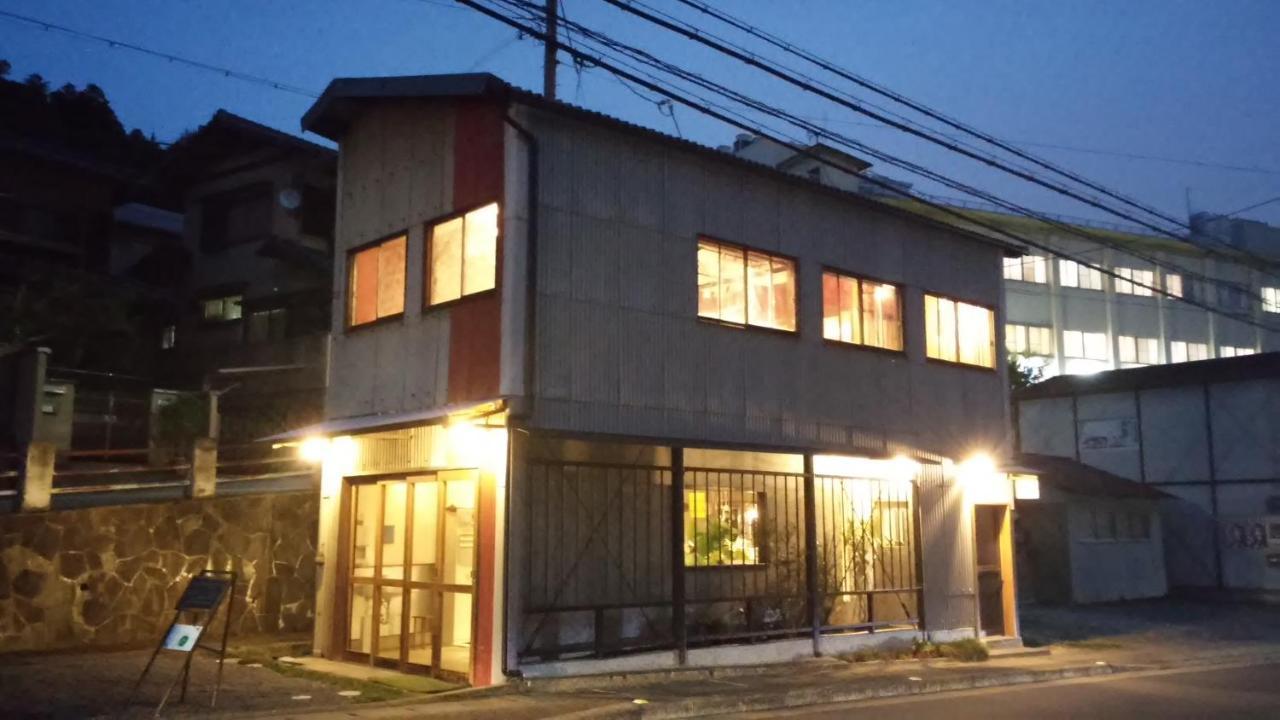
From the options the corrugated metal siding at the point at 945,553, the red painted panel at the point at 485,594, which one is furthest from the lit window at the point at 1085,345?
the red painted panel at the point at 485,594

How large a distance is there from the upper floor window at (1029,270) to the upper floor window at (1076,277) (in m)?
0.96

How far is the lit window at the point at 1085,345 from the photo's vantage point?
49.6 metres

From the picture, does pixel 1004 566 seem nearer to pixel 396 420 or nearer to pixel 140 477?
pixel 396 420

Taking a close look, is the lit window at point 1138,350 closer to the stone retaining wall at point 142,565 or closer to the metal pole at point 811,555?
the metal pole at point 811,555

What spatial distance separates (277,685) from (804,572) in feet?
24.2

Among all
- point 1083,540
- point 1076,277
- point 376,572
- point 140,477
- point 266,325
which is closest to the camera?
point 376,572

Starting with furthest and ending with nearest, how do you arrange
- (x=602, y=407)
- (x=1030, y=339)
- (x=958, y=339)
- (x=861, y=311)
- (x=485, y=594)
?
(x=1030, y=339) → (x=958, y=339) → (x=861, y=311) → (x=602, y=407) → (x=485, y=594)

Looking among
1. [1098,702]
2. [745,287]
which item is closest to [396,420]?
[745,287]

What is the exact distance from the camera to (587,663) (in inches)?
502

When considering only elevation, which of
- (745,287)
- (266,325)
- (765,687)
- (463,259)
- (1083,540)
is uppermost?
(266,325)

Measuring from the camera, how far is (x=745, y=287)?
1555cm

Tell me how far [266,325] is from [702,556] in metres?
19.8

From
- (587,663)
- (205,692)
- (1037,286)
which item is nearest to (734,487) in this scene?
(587,663)

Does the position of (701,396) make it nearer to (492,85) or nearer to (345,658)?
(492,85)
